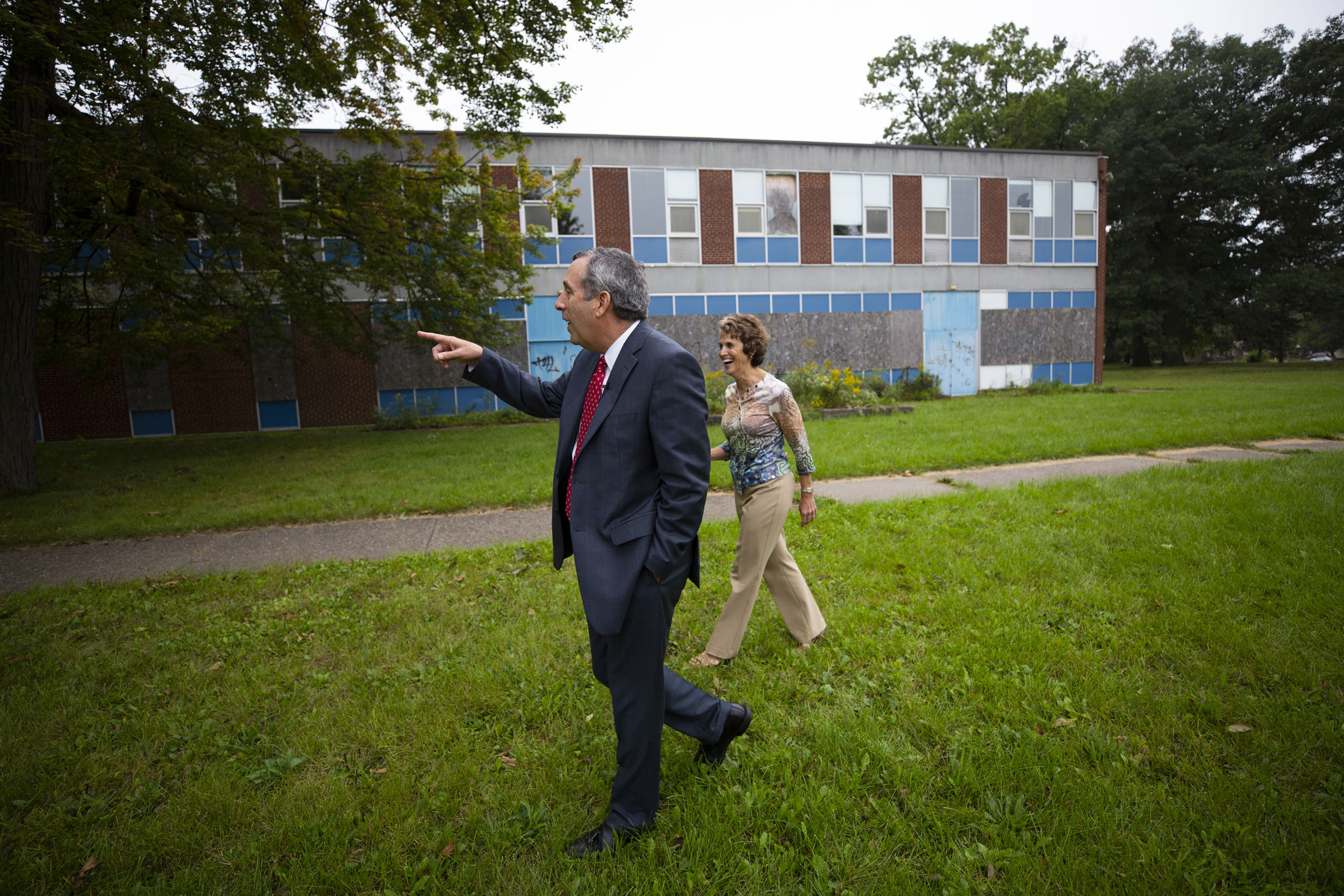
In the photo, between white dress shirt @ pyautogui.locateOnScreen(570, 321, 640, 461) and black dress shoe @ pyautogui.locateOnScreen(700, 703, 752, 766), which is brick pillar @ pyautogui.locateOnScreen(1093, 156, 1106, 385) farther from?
white dress shirt @ pyautogui.locateOnScreen(570, 321, 640, 461)

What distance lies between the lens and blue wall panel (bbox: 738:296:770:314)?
72.9 feet

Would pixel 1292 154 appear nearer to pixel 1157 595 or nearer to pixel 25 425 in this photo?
pixel 1157 595

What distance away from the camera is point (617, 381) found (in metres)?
2.48

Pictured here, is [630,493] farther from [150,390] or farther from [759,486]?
[150,390]

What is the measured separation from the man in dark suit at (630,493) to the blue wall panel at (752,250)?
20.5 meters

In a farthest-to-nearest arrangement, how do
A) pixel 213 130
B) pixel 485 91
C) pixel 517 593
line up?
pixel 485 91 → pixel 213 130 → pixel 517 593

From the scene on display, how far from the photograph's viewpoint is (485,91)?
39.0ft

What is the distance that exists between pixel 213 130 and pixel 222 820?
10128 millimetres

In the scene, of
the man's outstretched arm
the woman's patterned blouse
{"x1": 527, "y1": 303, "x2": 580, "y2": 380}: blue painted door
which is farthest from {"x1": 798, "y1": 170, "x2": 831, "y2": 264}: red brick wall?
the man's outstretched arm

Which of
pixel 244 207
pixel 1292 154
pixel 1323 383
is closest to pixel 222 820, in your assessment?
pixel 244 207

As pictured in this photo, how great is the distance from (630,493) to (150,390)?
73.4 feet

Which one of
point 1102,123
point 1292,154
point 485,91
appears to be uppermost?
point 1102,123

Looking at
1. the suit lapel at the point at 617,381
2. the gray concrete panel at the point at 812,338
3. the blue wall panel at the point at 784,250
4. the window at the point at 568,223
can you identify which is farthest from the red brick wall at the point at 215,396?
the suit lapel at the point at 617,381

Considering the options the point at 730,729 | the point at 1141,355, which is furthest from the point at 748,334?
the point at 1141,355
